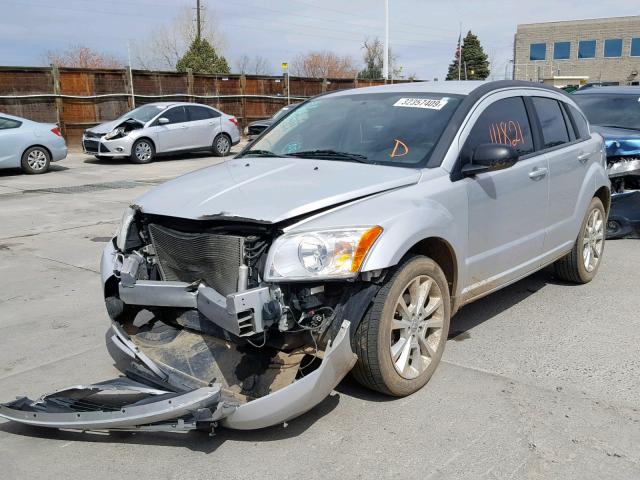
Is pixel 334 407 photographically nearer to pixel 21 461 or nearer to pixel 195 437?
pixel 195 437

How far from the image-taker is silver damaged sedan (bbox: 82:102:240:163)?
17.5 m

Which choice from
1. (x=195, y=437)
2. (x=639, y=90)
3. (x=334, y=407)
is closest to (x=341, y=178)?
(x=334, y=407)

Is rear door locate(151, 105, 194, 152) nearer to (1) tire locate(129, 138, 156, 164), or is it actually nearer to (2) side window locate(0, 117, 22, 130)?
(1) tire locate(129, 138, 156, 164)

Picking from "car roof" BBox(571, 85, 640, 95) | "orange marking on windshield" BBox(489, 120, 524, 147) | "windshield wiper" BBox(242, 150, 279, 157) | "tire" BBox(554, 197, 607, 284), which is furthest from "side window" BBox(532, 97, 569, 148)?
"car roof" BBox(571, 85, 640, 95)

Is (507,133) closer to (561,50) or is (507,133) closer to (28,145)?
(28,145)

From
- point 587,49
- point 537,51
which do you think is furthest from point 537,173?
point 537,51

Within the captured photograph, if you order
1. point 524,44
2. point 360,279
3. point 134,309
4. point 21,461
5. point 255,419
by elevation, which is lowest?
point 21,461

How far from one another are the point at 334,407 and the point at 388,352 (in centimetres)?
48

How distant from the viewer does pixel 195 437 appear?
3.40 metres

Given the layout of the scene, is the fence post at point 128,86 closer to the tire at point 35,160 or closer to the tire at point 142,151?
the tire at point 142,151

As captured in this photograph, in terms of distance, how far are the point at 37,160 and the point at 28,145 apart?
420 millimetres

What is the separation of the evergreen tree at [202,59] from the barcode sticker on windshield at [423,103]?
4140 cm

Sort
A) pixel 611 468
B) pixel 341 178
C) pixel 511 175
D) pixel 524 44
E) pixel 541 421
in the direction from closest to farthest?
1. pixel 611 468
2. pixel 541 421
3. pixel 341 178
4. pixel 511 175
5. pixel 524 44

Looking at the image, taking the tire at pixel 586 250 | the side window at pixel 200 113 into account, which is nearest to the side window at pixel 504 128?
the tire at pixel 586 250
